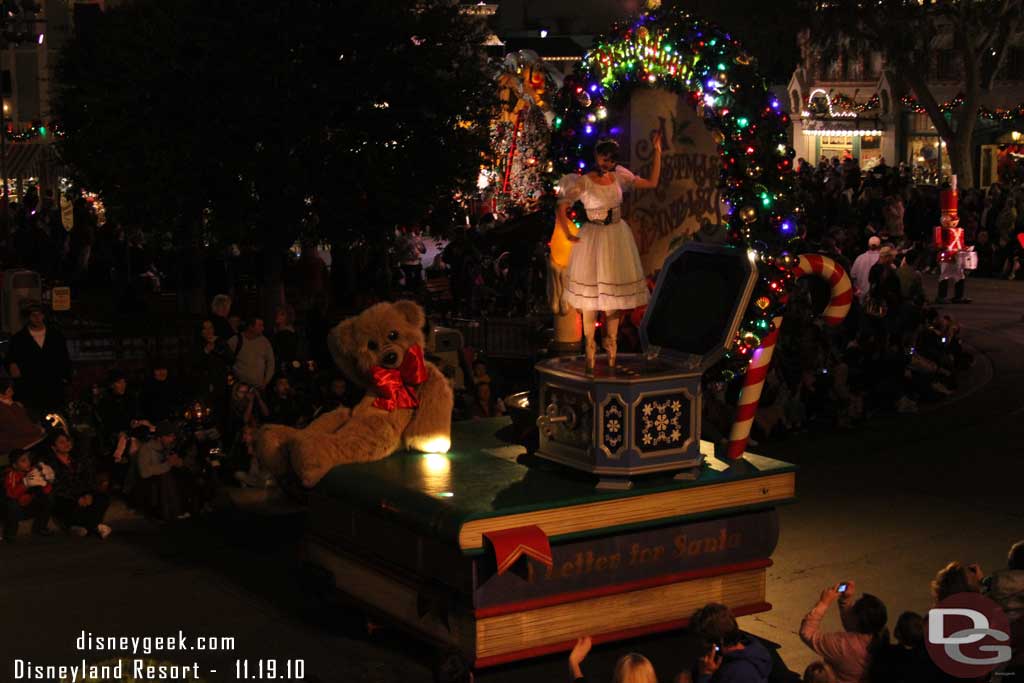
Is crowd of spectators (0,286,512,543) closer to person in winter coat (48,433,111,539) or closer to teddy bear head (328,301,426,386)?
person in winter coat (48,433,111,539)

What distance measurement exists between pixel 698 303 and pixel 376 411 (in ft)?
8.02

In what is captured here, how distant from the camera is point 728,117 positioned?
11.4 meters

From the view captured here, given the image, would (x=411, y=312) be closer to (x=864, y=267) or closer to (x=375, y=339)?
(x=375, y=339)

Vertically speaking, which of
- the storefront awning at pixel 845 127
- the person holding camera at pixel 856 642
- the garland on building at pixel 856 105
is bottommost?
the person holding camera at pixel 856 642

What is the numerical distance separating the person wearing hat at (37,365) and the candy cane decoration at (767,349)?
22.0 ft

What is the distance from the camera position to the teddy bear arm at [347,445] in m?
10.6

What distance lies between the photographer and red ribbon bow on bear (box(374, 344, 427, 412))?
1092 cm

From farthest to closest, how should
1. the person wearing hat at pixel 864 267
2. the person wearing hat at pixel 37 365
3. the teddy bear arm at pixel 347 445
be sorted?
1. the person wearing hat at pixel 864 267
2. the person wearing hat at pixel 37 365
3. the teddy bear arm at pixel 347 445

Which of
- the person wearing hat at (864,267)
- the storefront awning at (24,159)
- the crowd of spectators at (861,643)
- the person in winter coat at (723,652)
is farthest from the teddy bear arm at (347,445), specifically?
the storefront awning at (24,159)

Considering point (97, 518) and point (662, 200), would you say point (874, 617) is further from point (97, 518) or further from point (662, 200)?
point (97, 518)

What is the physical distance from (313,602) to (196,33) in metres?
7.67

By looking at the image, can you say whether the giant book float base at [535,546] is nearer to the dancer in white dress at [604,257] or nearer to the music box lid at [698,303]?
the music box lid at [698,303]

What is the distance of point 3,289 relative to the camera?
57.7 feet

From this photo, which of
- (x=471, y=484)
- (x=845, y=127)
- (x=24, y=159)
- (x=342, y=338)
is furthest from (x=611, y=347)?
(x=845, y=127)
